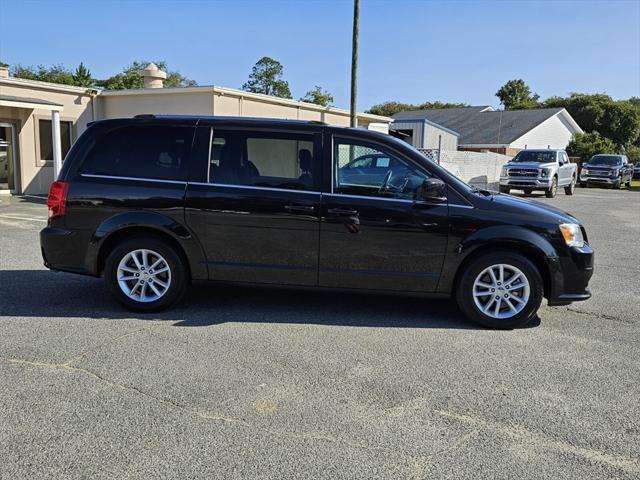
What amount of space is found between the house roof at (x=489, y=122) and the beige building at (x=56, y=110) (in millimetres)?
26471

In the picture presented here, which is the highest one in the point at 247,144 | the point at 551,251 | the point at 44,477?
the point at 247,144

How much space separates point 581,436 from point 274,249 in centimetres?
305

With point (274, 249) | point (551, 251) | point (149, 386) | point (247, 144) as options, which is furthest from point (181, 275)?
point (551, 251)

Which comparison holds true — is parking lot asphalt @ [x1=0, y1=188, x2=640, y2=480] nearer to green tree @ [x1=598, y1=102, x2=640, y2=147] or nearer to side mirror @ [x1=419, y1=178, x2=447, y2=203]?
side mirror @ [x1=419, y1=178, x2=447, y2=203]

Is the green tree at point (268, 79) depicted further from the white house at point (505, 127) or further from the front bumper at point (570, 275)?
the front bumper at point (570, 275)

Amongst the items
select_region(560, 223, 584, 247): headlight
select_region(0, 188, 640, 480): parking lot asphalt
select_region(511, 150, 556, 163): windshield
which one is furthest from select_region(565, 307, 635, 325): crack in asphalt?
select_region(511, 150, 556, 163): windshield

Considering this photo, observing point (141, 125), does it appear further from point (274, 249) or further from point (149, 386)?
point (149, 386)

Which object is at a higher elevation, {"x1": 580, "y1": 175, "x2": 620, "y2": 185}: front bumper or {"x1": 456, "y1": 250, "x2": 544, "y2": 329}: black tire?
{"x1": 580, "y1": 175, "x2": 620, "y2": 185}: front bumper

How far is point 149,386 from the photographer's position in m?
3.92

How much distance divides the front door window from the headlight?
57.0 feet

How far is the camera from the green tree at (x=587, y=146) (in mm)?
46000

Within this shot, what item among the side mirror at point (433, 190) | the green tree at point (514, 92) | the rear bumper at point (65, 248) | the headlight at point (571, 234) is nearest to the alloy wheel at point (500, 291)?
the headlight at point (571, 234)

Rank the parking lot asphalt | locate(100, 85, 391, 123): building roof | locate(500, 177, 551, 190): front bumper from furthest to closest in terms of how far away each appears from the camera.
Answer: locate(500, 177, 551, 190): front bumper
locate(100, 85, 391, 123): building roof
the parking lot asphalt

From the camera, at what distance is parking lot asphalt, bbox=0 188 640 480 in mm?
3072
